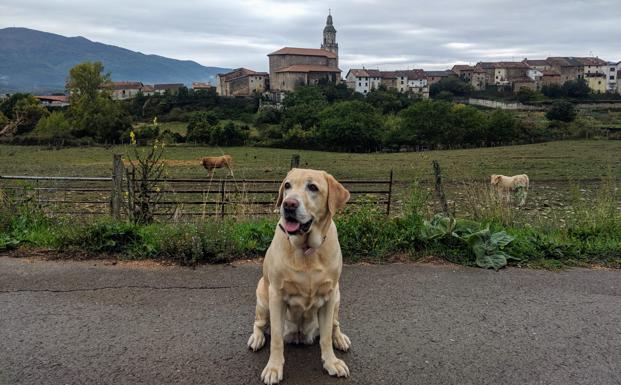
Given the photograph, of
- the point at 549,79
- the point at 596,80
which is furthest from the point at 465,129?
the point at 596,80

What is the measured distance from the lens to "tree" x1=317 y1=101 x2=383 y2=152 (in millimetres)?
56000

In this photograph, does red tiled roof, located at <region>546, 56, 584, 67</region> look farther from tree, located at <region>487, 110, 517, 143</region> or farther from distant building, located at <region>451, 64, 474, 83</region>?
tree, located at <region>487, 110, 517, 143</region>

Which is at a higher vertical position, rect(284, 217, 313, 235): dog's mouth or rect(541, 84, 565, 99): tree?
rect(541, 84, 565, 99): tree

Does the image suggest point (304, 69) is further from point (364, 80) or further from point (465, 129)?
point (465, 129)

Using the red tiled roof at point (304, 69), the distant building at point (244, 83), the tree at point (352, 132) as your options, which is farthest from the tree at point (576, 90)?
the distant building at point (244, 83)

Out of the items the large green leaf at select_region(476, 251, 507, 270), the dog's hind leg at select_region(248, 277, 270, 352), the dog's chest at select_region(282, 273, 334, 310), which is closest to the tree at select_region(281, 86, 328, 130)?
the large green leaf at select_region(476, 251, 507, 270)

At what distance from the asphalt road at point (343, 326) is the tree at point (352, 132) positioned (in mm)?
49076

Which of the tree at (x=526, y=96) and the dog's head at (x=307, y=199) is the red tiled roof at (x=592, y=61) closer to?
the tree at (x=526, y=96)

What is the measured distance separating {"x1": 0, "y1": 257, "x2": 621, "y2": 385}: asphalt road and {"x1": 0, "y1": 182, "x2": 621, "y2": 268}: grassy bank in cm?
35

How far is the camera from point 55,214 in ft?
26.2

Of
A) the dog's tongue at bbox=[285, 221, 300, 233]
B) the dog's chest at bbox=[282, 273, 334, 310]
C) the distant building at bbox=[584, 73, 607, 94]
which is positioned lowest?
the dog's chest at bbox=[282, 273, 334, 310]

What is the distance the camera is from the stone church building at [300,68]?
121m

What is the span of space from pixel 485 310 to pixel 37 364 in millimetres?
4164

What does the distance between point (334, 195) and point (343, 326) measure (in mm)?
1519
